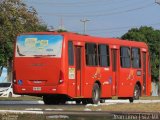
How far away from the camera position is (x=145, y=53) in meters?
33.6

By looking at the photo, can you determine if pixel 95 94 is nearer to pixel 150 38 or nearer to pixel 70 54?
pixel 70 54

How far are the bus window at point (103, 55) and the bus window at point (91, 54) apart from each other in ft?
1.31

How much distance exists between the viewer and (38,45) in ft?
86.1

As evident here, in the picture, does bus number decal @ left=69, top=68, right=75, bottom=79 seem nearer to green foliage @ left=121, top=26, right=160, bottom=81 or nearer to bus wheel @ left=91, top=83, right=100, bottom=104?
bus wheel @ left=91, top=83, right=100, bottom=104

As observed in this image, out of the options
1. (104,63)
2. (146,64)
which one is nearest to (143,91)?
(146,64)

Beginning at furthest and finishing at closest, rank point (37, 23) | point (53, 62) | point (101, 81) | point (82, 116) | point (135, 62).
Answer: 1. point (37, 23)
2. point (135, 62)
3. point (101, 81)
4. point (53, 62)
5. point (82, 116)

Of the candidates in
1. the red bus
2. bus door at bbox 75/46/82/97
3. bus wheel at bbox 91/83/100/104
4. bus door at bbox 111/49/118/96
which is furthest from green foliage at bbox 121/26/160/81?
bus door at bbox 75/46/82/97

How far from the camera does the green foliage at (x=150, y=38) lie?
84.0 meters

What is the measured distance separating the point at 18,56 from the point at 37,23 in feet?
38.3

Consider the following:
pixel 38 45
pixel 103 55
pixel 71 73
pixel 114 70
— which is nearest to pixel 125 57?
pixel 114 70

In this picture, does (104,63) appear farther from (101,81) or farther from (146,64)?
(146,64)

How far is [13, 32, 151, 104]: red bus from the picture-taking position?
25.9 meters

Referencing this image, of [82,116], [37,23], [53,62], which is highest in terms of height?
[37,23]

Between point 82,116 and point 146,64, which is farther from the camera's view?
point 146,64
